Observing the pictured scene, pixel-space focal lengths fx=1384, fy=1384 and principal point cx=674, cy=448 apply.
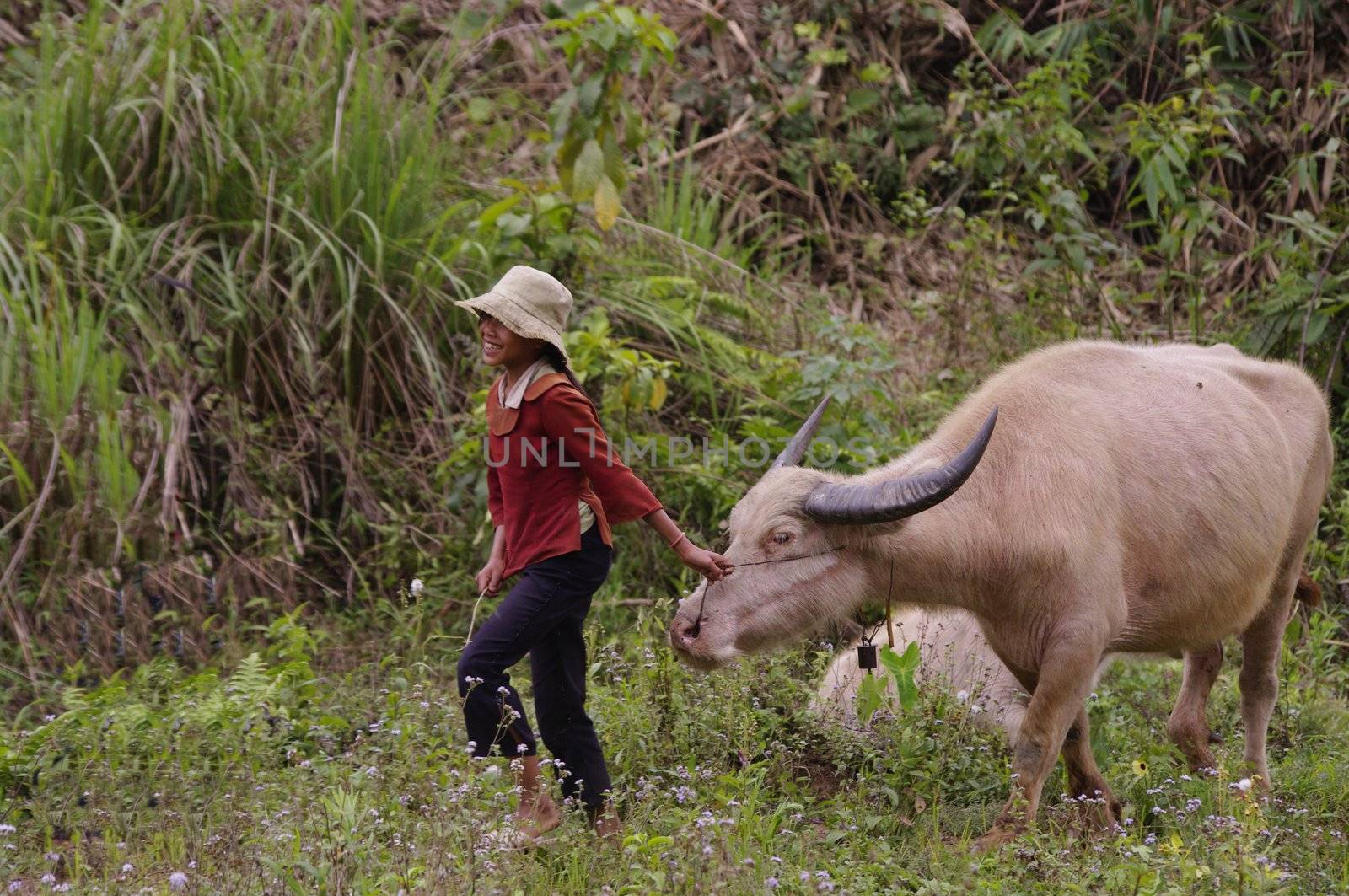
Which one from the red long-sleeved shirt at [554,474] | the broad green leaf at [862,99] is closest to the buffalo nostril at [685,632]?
the red long-sleeved shirt at [554,474]

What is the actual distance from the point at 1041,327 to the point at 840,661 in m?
2.87

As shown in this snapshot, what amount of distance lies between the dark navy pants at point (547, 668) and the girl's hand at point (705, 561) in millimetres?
233

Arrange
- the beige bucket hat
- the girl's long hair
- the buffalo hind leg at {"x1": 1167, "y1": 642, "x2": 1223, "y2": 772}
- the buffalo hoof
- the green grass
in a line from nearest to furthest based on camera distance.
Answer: the green grass, the beige bucket hat, the girl's long hair, the buffalo hoof, the buffalo hind leg at {"x1": 1167, "y1": 642, "x2": 1223, "y2": 772}

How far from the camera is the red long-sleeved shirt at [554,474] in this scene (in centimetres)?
364

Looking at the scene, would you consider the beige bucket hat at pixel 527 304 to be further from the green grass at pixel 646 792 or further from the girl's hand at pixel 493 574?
the green grass at pixel 646 792

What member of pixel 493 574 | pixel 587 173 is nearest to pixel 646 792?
pixel 493 574

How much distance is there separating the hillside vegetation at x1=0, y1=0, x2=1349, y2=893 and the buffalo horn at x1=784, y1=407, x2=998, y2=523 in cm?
75

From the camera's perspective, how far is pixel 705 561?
3770 mm

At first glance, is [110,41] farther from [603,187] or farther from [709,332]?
[709,332]

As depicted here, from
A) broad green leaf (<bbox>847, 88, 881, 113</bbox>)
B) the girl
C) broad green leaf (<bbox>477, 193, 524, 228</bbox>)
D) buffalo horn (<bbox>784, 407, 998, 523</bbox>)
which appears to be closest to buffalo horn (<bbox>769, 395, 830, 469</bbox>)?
buffalo horn (<bbox>784, 407, 998, 523</bbox>)

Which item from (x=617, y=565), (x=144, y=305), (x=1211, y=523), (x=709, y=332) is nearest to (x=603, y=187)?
(x=709, y=332)

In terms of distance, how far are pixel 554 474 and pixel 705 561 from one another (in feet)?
1.56

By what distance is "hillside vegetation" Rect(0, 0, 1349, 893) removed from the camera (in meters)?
3.84

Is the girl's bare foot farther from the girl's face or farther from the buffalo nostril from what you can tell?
the girl's face
